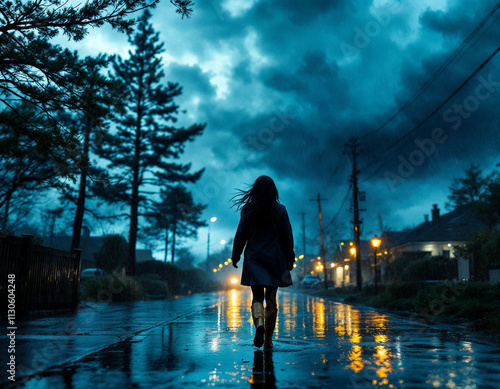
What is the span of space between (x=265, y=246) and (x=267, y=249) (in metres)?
0.05

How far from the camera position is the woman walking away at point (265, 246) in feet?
20.0

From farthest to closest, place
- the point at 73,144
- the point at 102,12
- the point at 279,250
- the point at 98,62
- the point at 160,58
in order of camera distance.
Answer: the point at 160,58, the point at 98,62, the point at 73,144, the point at 102,12, the point at 279,250

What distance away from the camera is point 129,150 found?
32562mm

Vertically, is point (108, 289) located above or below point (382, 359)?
above

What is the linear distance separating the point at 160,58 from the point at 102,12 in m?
26.2

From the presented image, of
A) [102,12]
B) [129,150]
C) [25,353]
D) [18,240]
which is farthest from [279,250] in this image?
[129,150]

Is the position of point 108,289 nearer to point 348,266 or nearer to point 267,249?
point 267,249

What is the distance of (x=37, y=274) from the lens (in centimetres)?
1171

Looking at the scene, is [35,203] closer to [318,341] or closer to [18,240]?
[18,240]

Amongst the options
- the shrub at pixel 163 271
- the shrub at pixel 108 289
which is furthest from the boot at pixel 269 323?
the shrub at pixel 163 271

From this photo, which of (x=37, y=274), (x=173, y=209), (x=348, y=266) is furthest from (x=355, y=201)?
(x=348, y=266)

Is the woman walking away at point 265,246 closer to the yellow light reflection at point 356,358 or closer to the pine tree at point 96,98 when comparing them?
the yellow light reflection at point 356,358

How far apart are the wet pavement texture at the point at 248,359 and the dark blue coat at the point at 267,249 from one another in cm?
83

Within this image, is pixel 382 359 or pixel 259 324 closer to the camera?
pixel 382 359
